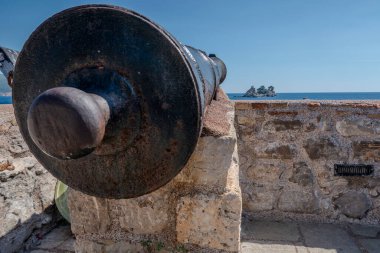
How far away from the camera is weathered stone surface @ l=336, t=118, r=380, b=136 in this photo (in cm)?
302

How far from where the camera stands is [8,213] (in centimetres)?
244

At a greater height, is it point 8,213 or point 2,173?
point 2,173

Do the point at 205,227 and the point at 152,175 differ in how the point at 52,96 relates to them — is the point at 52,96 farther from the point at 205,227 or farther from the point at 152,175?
the point at 205,227

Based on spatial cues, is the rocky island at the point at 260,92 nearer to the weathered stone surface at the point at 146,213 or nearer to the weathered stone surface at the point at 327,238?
the weathered stone surface at the point at 327,238

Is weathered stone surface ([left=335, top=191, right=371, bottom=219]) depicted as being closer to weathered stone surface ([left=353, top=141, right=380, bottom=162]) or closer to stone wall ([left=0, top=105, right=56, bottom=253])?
weathered stone surface ([left=353, top=141, right=380, bottom=162])

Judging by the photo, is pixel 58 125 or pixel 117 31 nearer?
pixel 58 125

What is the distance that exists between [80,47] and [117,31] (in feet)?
0.35

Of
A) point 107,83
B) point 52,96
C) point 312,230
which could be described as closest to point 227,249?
point 107,83

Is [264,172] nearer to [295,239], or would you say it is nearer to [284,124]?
[284,124]

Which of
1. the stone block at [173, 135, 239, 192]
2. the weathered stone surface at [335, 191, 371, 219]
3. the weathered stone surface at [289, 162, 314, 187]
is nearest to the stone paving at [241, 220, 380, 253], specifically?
the weathered stone surface at [335, 191, 371, 219]

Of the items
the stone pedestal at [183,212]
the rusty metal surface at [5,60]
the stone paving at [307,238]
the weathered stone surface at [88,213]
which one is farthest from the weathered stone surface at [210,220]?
the rusty metal surface at [5,60]

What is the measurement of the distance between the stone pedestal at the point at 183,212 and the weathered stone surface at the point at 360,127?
7.23 ft

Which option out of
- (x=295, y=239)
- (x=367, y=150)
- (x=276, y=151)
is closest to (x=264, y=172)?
(x=276, y=151)

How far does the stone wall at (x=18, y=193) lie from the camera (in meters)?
2.42
